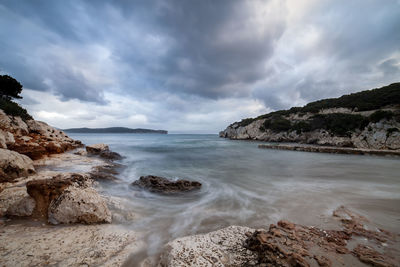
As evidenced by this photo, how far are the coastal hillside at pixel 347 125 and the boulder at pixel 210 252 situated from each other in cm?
3205

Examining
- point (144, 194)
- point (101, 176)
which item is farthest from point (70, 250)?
point (101, 176)

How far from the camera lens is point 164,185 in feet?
22.2

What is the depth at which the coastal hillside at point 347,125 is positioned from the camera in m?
23.9

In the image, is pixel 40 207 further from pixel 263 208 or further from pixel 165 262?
pixel 263 208

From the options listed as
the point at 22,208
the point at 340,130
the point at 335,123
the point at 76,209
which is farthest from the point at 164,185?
the point at 335,123

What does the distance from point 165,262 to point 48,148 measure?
46.8 ft

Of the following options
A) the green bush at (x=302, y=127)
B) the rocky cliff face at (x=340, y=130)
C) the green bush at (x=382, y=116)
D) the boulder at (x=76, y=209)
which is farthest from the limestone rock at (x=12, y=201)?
the green bush at (x=302, y=127)

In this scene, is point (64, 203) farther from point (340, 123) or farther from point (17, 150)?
point (340, 123)

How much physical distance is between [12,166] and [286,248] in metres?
8.55

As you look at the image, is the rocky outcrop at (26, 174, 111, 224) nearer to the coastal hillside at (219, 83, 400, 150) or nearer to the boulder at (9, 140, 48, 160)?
the boulder at (9, 140, 48, 160)

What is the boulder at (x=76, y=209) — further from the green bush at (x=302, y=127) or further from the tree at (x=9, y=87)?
the green bush at (x=302, y=127)

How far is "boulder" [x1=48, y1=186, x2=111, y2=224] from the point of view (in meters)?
3.36

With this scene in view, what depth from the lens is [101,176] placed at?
7.45 metres

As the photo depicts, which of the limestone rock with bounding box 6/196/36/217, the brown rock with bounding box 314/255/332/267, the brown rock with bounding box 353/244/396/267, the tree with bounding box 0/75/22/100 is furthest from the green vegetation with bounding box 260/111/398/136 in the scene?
the tree with bounding box 0/75/22/100
